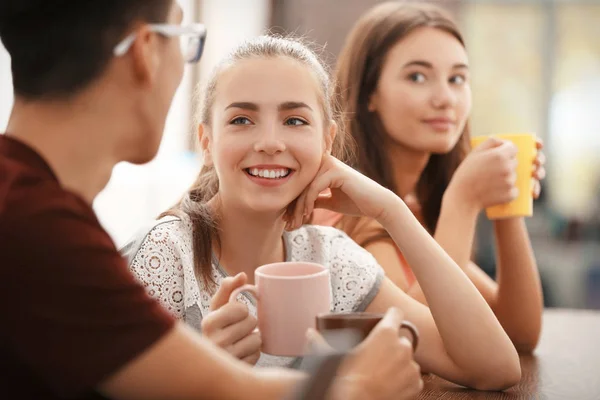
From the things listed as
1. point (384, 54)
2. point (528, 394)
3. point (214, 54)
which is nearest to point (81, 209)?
point (528, 394)

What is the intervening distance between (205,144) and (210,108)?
71mm

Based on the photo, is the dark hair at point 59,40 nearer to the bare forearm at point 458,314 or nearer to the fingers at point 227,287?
the fingers at point 227,287

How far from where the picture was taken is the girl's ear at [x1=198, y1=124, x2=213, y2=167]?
130cm

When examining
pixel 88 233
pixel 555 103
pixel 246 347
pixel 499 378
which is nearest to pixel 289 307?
pixel 246 347

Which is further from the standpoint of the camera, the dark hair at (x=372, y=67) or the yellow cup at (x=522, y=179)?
the dark hair at (x=372, y=67)

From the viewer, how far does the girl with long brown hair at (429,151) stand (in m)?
1.49

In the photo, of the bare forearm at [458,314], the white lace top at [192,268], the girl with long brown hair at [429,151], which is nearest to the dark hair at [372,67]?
the girl with long brown hair at [429,151]

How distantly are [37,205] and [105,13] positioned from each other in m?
0.22

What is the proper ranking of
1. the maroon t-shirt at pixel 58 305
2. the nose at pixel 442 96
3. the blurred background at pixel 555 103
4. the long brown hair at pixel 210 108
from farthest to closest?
the blurred background at pixel 555 103 → the nose at pixel 442 96 → the long brown hair at pixel 210 108 → the maroon t-shirt at pixel 58 305

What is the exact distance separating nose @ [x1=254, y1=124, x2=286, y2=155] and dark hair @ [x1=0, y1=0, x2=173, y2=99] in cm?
45

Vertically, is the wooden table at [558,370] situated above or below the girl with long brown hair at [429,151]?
below

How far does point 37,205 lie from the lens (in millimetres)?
632

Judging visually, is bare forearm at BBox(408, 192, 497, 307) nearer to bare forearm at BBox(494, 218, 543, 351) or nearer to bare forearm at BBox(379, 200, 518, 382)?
bare forearm at BBox(494, 218, 543, 351)

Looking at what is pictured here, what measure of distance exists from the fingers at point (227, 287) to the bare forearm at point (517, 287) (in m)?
0.75
